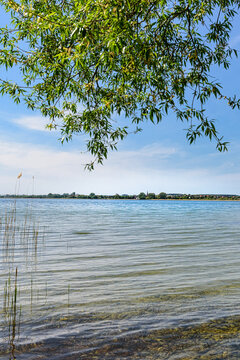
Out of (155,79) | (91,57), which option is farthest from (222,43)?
(91,57)

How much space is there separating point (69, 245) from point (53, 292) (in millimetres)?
6392

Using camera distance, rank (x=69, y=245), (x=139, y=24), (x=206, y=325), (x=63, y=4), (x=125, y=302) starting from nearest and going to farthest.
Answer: (x=206, y=325), (x=139, y=24), (x=125, y=302), (x=63, y=4), (x=69, y=245)

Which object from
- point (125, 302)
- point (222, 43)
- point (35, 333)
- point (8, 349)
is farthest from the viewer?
point (222, 43)

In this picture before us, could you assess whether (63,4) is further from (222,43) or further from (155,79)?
(222,43)

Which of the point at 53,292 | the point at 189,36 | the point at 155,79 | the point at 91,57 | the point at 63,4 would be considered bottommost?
the point at 53,292

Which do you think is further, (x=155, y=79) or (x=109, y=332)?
(x=155, y=79)

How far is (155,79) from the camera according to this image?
5922mm

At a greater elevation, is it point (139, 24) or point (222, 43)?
point (222, 43)

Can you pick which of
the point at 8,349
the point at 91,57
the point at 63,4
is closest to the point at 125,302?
the point at 8,349

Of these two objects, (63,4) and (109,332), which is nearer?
(109,332)

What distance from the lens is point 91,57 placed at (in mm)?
5855

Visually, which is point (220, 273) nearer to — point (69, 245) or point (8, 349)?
point (8, 349)

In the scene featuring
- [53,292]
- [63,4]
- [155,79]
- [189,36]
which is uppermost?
[63,4]

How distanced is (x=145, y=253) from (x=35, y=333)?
6.90m
